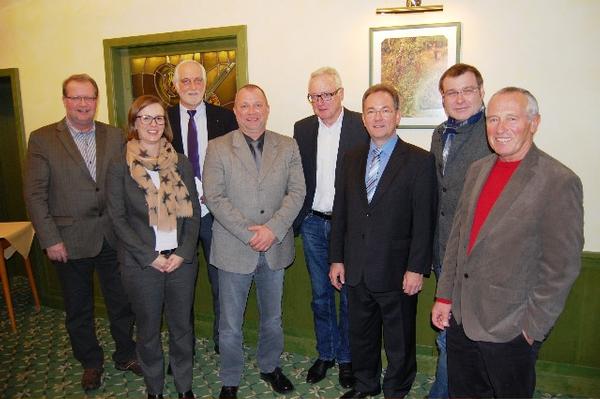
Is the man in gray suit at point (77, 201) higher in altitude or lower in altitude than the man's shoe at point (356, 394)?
higher

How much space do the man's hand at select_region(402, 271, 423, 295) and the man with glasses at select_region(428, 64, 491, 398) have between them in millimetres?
215

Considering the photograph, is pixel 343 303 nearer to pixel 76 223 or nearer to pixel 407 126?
pixel 407 126

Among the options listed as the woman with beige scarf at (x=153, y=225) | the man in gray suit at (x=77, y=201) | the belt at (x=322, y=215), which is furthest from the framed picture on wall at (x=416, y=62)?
the man in gray suit at (x=77, y=201)

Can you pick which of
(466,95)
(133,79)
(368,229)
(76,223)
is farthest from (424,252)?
(133,79)

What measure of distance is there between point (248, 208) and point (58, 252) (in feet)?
3.92

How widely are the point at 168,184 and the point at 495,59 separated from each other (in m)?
2.04

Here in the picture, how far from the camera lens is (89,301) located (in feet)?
9.10

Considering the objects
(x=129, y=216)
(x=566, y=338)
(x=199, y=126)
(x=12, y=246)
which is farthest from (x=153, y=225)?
(x=566, y=338)

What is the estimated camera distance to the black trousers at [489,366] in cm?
165

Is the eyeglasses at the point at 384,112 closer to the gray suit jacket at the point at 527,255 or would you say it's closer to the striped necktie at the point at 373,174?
the striped necktie at the point at 373,174

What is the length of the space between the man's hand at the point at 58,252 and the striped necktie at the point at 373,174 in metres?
1.82

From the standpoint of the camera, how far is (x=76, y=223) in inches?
103

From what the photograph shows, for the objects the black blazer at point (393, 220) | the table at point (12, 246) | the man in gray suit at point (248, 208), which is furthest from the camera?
the table at point (12, 246)

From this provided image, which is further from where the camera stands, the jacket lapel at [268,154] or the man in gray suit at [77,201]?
the man in gray suit at [77,201]
